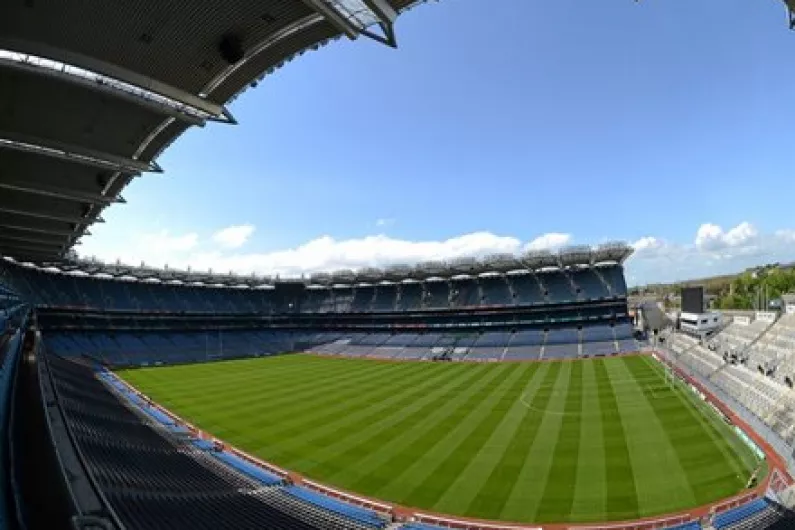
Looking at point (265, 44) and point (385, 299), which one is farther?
point (385, 299)

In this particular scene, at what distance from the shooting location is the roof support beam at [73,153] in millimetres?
14094

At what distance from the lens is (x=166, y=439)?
2866 centimetres

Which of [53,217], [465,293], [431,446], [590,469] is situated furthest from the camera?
[465,293]

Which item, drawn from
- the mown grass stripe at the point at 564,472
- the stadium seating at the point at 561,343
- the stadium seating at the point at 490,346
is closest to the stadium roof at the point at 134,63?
the mown grass stripe at the point at 564,472

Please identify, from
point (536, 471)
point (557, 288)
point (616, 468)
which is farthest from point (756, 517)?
point (557, 288)

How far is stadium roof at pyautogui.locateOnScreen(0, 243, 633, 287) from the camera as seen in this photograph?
73.1m

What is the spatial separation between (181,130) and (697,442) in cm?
2770

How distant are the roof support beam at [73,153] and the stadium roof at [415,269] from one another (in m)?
64.2

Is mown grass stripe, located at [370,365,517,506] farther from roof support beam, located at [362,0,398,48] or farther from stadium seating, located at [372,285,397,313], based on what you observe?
stadium seating, located at [372,285,397,313]

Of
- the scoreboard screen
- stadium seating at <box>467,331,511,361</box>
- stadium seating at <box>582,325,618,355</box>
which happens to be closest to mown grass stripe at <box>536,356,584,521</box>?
stadium seating at <box>582,325,618,355</box>

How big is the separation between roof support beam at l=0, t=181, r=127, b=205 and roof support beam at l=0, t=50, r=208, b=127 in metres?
8.64

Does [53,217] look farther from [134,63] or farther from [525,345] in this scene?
[525,345]

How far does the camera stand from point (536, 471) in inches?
926

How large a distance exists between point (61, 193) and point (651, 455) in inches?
1113
